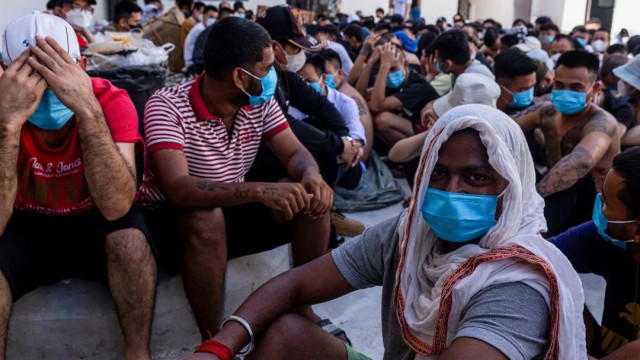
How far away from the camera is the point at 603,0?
25.2 m

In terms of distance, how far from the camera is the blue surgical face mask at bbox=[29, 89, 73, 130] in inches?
93.3

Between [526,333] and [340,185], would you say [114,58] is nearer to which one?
[340,185]

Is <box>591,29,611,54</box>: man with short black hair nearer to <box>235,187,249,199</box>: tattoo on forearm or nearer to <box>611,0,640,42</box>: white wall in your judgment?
<box>235,187,249,199</box>: tattoo on forearm

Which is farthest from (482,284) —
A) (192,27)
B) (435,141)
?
(192,27)

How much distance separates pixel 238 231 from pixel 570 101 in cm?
221

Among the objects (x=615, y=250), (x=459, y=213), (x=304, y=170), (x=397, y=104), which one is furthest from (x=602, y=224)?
(x=397, y=104)

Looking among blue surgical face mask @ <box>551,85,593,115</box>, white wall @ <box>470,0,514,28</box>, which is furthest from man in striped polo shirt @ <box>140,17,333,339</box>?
white wall @ <box>470,0,514,28</box>

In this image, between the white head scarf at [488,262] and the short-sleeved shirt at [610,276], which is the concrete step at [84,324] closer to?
the white head scarf at [488,262]

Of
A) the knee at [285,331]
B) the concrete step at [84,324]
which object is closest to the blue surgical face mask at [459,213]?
the knee at [285,331]

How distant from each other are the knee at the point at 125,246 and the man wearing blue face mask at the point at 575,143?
235 cm

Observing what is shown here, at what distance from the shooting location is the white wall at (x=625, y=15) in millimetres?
24656

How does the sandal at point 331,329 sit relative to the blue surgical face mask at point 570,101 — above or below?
below

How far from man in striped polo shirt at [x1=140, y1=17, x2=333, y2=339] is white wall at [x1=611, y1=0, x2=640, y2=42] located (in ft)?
83.2

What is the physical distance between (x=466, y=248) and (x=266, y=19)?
9.44 feet
